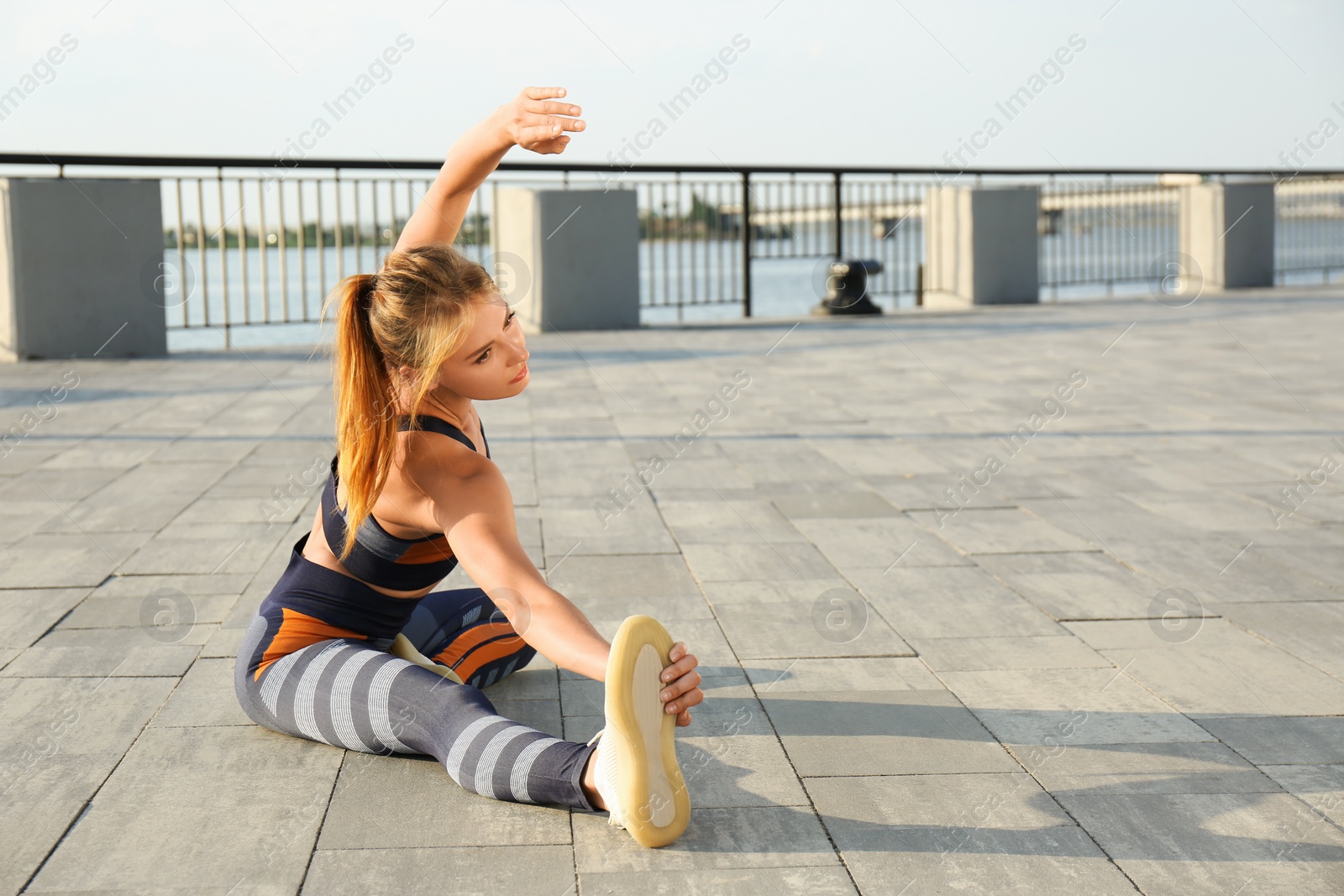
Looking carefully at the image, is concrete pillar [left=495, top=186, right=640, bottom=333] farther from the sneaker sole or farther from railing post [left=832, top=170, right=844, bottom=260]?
the sneaker sole

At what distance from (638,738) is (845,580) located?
1.98m

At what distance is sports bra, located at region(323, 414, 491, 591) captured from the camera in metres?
2.56

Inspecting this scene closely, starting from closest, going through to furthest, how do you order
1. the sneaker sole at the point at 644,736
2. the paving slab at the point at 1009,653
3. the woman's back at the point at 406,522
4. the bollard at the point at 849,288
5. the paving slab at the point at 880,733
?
the sneaker sole at the point at 644,736 → the woman's back at the point at 406,522 → the paving slab at the point at 880,733 → the paving slab at the point at 1009,653 → the bollard at the point at 849,288

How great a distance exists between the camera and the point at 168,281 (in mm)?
9961

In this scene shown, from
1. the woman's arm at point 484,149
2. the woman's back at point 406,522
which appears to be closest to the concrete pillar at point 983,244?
the woman's arm at point 484,149

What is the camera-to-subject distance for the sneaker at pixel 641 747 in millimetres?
2012

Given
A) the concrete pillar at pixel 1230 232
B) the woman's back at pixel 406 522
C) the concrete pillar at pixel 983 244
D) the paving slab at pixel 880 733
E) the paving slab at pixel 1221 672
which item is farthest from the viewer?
the concrete pillar at pixel 1230 232

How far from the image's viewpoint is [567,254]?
1198cm

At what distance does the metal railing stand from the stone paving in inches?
156

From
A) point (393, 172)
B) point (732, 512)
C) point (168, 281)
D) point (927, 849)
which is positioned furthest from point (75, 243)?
point (927, 849)

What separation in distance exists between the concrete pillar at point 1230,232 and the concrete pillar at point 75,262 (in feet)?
42.8

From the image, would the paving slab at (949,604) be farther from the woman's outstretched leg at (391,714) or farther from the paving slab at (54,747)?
the paving slab at (54,747)

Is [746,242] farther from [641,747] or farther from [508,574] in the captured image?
[641,747]

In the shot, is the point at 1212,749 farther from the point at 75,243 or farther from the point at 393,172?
the point at 393,172
